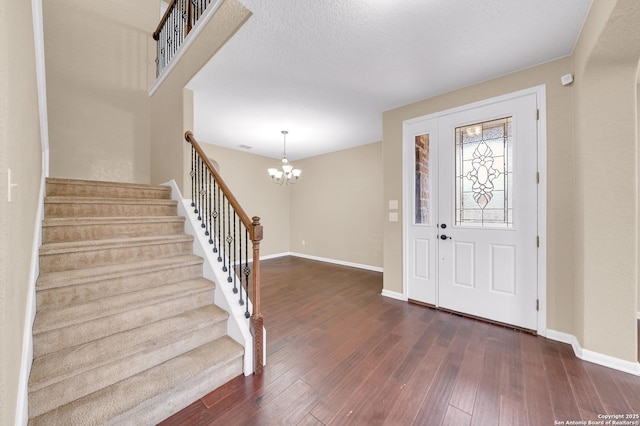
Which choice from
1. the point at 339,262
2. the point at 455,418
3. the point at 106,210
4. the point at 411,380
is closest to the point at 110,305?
the point at 106,210

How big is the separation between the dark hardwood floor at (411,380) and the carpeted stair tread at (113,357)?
0.39 m

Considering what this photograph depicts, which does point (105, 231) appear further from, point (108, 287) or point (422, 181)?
point (422, 181)

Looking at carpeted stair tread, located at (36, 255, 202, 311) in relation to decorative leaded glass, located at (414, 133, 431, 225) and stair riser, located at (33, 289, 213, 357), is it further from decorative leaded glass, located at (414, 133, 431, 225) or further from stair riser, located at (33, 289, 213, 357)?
decorative leaded glass, located at (414, 133, 431, 225)

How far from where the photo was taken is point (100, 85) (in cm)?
391

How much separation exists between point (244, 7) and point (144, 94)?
3.50 m

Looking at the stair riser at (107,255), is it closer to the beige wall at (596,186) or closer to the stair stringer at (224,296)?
the stair stringer at (224,296)

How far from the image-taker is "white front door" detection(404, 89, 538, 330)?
2.51 m

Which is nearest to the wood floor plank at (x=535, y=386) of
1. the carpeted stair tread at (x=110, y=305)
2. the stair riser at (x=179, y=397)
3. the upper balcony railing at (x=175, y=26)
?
the stair riser at (x=179, y=397)

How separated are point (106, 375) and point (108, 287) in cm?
65

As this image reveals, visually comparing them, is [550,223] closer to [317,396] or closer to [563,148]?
[563,148]

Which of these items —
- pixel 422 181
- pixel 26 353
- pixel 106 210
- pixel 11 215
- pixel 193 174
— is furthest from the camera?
pixel 422 181

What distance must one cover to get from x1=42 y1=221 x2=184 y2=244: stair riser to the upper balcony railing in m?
2.36

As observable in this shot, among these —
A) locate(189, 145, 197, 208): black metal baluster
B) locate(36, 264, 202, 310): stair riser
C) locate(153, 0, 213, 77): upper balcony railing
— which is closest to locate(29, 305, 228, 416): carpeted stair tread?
locate(36, 264, 202, 310): stair riser

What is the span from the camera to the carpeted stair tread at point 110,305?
1.47m
